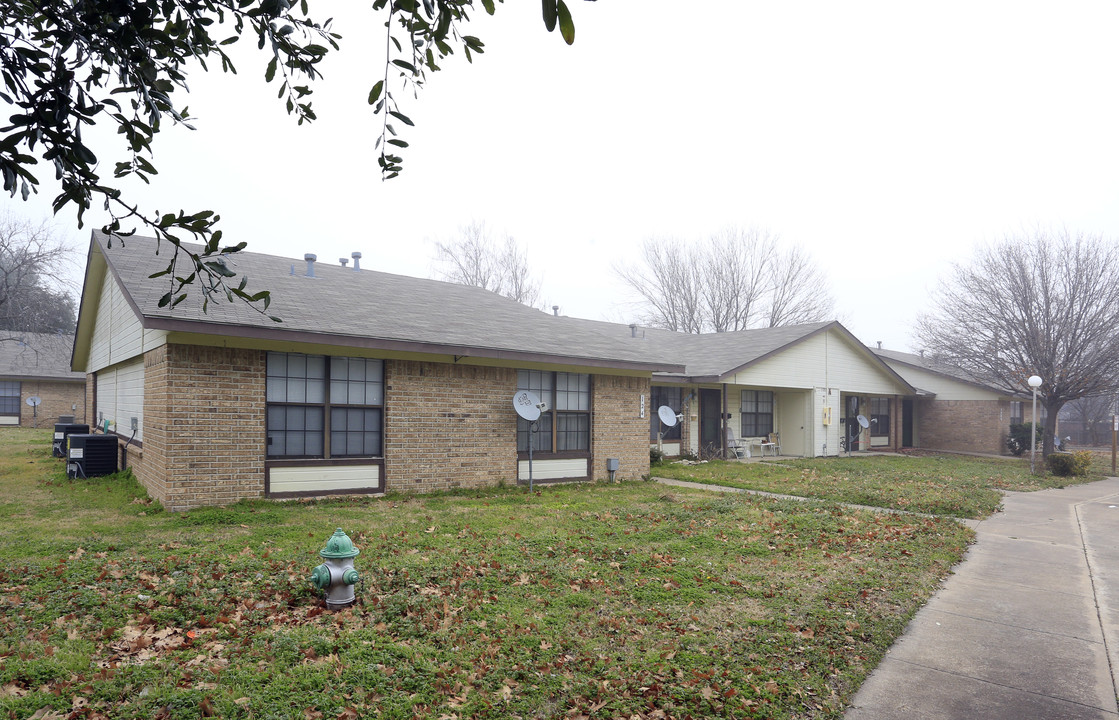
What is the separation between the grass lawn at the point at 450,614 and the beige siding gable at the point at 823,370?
1169 centimetres

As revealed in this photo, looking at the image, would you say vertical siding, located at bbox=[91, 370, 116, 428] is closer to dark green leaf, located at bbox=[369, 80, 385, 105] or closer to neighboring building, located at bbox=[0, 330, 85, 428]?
dark green leaf, located at bbox=[369, 80, 385, 105]

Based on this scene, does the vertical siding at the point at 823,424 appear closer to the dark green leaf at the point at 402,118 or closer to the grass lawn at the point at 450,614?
the grass lawn at the point at 450,614

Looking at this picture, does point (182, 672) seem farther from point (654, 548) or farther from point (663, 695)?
point (654, 548)

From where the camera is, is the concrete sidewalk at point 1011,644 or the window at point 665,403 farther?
the window at point 665,403

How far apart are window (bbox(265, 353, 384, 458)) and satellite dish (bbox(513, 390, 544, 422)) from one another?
8.22 feet

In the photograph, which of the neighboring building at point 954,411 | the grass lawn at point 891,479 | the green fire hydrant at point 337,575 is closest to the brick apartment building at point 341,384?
the grass lawn at point 891,479

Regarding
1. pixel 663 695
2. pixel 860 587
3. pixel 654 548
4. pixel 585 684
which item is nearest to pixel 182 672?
pixel 585 684

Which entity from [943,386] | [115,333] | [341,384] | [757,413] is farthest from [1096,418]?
[115,333]

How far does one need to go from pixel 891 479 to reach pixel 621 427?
6805 millimetres

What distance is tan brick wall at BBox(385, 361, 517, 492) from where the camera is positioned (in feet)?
37.0

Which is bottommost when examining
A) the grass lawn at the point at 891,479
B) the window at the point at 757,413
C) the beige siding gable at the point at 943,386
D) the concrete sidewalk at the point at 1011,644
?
the grass lawn at the point at 891,479

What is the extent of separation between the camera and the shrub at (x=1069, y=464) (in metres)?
18.2

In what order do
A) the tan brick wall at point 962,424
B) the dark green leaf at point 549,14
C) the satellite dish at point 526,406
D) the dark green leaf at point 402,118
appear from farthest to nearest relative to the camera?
the tan brick wall at point 962,424, the satellite dish at point 526,406, the dark green leaf at point 402,118, the dark green leaf at point 549,14

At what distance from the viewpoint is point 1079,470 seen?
719 inches
